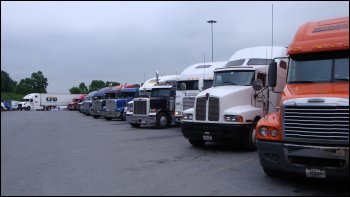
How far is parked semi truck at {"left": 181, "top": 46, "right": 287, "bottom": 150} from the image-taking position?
1171cm

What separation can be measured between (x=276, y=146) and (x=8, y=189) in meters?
5.04

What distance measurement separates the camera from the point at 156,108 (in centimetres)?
2166

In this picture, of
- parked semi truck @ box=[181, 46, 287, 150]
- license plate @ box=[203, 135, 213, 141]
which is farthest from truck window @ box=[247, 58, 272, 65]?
license plate @ box=[203, 135, 213, 141]

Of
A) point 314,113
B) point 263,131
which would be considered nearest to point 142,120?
point 263,131

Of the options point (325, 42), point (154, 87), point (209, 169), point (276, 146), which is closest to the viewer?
point (276, 146)

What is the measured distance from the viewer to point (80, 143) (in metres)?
14.9

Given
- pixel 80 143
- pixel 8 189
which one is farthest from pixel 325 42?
pixel 80 143

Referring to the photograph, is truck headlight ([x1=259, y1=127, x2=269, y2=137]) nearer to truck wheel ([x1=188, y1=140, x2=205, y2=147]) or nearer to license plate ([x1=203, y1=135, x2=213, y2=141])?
license plate ([x1=203, y1=135, x2=213, y2=141])

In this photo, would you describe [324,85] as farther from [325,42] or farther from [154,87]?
[154,87]

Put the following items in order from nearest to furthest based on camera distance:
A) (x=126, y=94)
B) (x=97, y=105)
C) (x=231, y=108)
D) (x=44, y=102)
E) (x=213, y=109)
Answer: (x=231, y=108), (x=213, y=109), (x=126, y=94), (x=97, y=105), (x=44, y=102)

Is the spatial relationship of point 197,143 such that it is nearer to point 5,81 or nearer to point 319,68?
point 319,68

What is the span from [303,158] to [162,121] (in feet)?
48.8

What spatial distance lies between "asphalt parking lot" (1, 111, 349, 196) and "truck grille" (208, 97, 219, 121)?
1.05 metres

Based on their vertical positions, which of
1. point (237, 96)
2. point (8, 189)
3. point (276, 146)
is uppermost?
point (237, 96)
